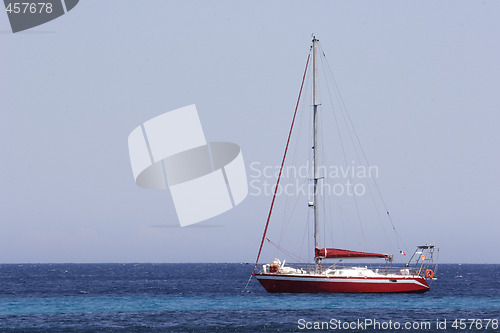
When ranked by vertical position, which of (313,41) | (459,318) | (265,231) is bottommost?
(459,318)

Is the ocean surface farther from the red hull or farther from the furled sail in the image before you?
the furled sail

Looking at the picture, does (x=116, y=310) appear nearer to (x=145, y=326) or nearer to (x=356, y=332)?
(x=145, y=326)

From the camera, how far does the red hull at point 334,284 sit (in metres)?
54.7

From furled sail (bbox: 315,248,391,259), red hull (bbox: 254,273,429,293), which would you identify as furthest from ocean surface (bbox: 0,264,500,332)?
furled sail (bbox: 315,248,391,259)

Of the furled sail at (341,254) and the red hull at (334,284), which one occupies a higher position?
the furled sail at (341,254)

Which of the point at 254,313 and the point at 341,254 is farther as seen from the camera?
the point at 341,254

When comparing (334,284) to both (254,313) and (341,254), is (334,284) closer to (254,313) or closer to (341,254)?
(341,254)

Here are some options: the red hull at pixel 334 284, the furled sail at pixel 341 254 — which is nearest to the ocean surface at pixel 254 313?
the red hull at pixel 334 284

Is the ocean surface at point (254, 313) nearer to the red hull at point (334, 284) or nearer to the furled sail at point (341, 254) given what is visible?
the red hull at point (334, 284)

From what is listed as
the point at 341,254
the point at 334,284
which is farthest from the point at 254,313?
the point at 341,254

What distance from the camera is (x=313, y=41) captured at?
2323 inches

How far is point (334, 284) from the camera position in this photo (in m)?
54.6

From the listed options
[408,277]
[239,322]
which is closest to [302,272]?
[408,277]

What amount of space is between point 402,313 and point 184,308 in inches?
671
